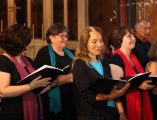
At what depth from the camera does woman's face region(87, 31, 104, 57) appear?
399 cm

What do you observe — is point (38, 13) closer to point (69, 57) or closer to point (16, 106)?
point (69, 57)

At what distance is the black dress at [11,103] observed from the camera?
3.89 m

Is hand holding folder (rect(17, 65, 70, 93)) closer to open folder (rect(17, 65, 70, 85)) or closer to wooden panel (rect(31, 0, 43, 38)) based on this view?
open folder (rect(17, 65, 70, 85))

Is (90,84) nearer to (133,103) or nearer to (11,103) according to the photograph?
(11,103)

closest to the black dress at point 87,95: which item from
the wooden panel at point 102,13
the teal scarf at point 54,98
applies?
the teal scarf at point 54,98

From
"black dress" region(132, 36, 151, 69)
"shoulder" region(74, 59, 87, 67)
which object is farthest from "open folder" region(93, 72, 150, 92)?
"black dress" region(132, 36, 151, 69)

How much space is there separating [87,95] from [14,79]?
0.62 metres

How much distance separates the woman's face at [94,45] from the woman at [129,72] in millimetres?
475

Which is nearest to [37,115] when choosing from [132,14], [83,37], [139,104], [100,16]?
[83,37]

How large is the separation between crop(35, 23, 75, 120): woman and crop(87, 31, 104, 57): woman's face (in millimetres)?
882

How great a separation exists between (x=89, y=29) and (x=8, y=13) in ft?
15.3

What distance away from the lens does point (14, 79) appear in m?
3.90

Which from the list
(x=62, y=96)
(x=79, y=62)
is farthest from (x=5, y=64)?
(x=62, y=96)

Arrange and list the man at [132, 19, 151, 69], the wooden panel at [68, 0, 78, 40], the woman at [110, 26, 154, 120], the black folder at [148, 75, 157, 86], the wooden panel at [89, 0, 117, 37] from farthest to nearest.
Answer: the wooden panel at [68, 0, 78, 40], the wooden panel at [89, 0, 117, 37], the man at [132, 19, 151, 69], the woman at [110, 26, 154, 120], the black folder at [148, 75, 157, 86]
